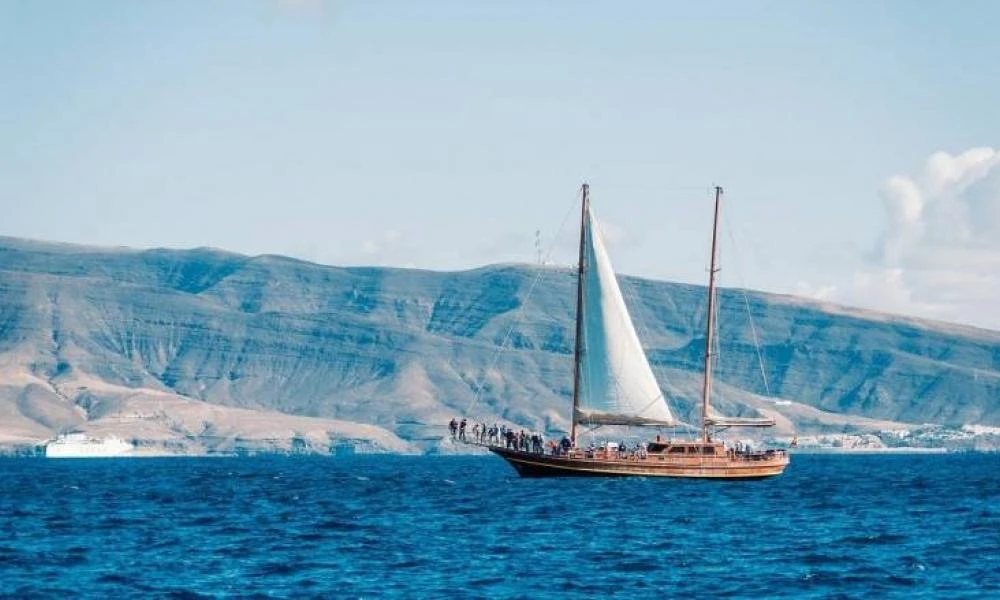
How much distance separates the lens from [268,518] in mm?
98625

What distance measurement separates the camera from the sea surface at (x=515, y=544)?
211ft

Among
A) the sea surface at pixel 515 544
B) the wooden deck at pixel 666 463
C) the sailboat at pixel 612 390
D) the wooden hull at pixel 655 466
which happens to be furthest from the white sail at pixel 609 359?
the sea surface at pixel 515 544

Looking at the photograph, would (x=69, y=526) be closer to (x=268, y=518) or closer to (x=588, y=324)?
(x=268, y=518)

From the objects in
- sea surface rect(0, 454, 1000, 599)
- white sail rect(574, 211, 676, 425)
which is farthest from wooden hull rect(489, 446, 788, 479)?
white sail rect(574, 211, 676, 425)

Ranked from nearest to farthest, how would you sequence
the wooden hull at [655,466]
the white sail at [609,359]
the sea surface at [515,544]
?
the sea surface at [515,544] < the wooden hull at [655,466] < the white sail at [609,359]

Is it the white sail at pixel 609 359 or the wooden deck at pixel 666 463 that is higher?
the white sail at pixel 609 359

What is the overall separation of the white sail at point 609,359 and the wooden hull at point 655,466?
2.78 m

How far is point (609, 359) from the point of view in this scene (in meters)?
127

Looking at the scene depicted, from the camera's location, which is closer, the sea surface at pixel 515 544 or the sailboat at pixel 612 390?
the sea surface at pixel 515 544

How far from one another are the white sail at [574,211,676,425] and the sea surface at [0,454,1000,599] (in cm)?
510

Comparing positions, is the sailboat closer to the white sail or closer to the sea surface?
Result: the white sail

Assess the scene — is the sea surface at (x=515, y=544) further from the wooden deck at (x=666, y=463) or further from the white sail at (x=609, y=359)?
the white sail at (x=609, y=359)

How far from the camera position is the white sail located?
127 metres

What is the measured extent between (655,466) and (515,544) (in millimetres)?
47474
